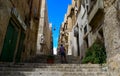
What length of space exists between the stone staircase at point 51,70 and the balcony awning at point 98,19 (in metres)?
4.83

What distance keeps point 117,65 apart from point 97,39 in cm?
618

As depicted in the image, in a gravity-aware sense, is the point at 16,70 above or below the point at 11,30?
below

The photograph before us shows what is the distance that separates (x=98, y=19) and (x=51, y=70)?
6.57 metres

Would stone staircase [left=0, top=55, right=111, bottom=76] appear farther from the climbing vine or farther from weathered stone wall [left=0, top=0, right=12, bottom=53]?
the climbing vine

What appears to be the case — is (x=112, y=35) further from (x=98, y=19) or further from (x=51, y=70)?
(x=98, y=19)

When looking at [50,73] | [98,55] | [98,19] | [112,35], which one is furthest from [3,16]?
[98,19]

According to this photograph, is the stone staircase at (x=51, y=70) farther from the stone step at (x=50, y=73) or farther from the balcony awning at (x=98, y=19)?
the balcony awning at (x=98, y=19)

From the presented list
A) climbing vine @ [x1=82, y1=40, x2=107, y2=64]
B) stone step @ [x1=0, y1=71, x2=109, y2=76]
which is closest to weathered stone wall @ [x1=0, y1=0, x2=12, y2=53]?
stone step @ [x1=0, y1=71, x2=109, y2=76]

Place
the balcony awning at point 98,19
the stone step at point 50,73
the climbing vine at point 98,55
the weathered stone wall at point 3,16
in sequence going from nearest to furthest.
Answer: the stone step at point 50,73
the weathered stone wall at point 3,16
the climbing vine at point 98,55
the balcony awning at point 98,19

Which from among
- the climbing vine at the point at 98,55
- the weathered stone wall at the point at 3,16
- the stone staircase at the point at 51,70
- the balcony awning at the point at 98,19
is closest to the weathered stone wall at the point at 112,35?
the stone staircase at the point at 51,70

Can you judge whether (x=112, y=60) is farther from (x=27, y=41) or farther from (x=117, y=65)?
(x=27, y=41)

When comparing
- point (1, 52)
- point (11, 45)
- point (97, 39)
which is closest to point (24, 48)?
point (11, 45)

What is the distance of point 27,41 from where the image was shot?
53.9ft

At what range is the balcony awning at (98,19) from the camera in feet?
41.3
